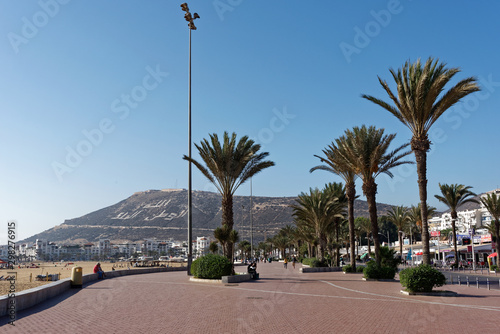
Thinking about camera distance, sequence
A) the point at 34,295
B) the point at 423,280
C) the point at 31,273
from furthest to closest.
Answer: the point at 31,273 → the point at 423,280 → the point at 34,295

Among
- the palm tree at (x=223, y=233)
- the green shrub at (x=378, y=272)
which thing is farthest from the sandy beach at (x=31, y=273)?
the green shrub at (x=378, y=272)

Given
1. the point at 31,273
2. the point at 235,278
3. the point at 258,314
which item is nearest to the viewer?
the point at 258,314

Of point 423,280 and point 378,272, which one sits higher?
point 423,280

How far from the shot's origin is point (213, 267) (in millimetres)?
23078

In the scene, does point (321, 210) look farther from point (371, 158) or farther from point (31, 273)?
point (31, 273)

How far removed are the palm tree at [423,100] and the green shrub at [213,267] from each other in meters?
10.2

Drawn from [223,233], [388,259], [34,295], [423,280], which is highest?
[223,233]

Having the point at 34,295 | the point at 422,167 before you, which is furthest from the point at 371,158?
the point at 34,295

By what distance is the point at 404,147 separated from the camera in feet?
86.9

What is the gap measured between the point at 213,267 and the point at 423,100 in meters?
13.6

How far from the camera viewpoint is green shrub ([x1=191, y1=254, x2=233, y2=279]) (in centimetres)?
2305

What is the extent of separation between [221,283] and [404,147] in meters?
14.0

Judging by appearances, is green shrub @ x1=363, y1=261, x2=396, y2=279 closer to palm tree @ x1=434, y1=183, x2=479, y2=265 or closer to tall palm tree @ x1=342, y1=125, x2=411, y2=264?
tall palm tree @ x1=342, y1=125, x2=411, y2=264

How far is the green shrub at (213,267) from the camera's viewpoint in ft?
75.6
